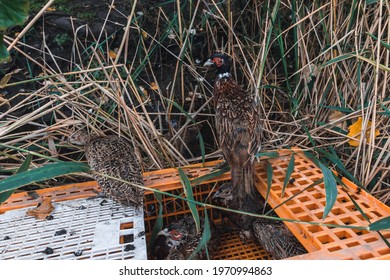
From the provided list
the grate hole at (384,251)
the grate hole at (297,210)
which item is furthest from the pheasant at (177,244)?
the grate hole at (384,251)

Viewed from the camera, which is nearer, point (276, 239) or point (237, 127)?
point (276, 239)

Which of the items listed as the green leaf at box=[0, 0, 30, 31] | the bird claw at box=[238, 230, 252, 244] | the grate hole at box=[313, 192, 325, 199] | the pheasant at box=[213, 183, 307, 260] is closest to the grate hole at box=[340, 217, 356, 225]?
the grate hole at box=[313, 192, 325, 199]

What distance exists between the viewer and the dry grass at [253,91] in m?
2.43

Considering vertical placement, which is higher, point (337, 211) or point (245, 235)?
point (337, 211)

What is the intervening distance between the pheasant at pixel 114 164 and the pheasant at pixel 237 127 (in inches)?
22.1

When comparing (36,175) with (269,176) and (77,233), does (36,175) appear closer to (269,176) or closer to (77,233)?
(77,233)

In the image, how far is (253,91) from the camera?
9.32 feet

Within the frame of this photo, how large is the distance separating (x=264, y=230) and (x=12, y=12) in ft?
5.56

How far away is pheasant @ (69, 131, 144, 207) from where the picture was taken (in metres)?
2.07

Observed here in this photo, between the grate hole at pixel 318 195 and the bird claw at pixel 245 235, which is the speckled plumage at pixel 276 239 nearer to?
the bird claw at pixel 245 235

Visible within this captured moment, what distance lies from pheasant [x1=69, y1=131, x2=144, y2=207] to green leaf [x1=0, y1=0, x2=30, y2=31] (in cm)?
88

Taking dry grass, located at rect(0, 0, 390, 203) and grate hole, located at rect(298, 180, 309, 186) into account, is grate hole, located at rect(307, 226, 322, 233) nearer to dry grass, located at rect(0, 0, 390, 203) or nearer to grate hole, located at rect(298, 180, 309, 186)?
grate hole, located at rect(298, 180, 309, 186)

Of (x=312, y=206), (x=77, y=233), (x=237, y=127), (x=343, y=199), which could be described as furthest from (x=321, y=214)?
(x=77, y=233)

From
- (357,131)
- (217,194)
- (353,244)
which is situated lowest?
(217,194)
